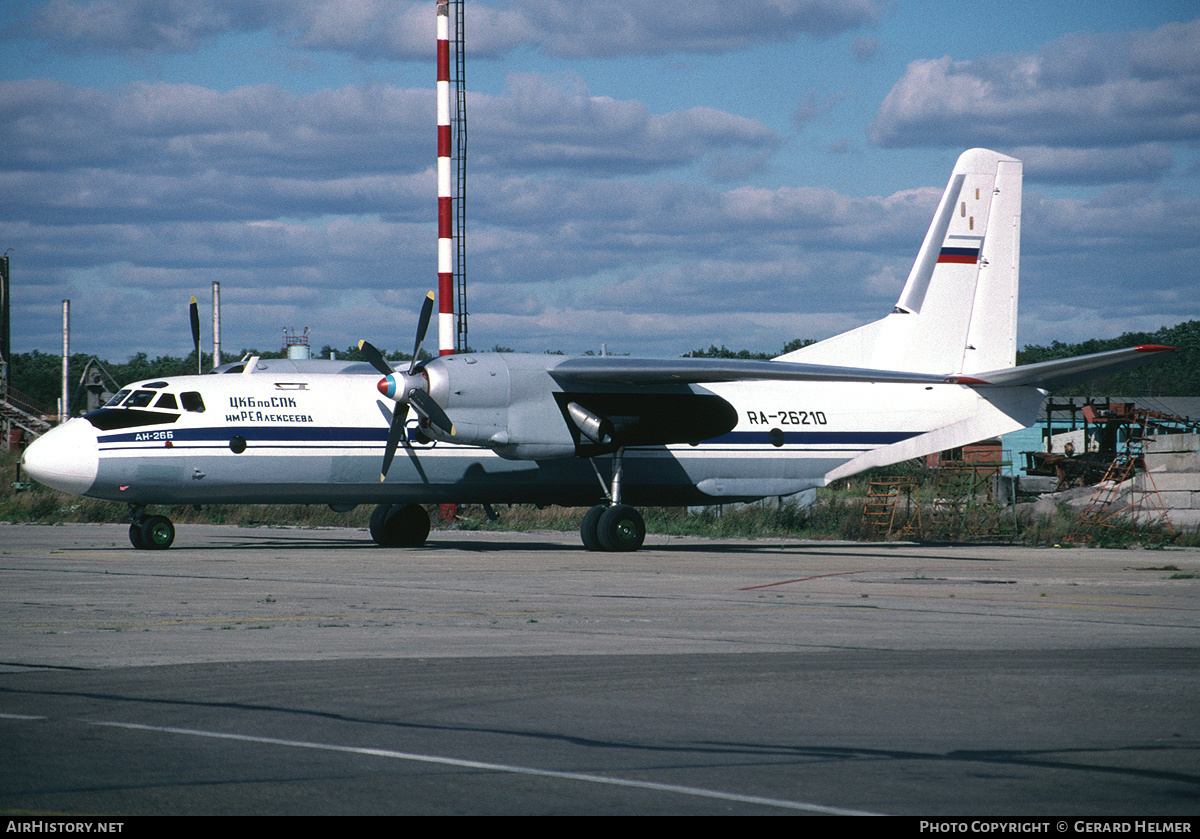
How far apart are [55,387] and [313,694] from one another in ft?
367

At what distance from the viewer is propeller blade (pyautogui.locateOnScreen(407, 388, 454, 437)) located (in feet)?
80.9

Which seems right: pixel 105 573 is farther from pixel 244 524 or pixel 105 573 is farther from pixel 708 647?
pixel 244 524

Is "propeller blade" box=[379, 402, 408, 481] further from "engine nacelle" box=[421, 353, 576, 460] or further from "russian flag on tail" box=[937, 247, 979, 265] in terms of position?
"russian flag on tail" box=[937, 247, 979, 265]

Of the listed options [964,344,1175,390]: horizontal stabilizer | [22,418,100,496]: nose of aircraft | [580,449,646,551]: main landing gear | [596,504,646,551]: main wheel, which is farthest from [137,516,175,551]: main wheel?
[964,344,1175,390]: horizontal stabilizer

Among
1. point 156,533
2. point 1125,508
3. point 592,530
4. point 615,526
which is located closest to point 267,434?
point 156,533

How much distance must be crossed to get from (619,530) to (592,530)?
637 mm

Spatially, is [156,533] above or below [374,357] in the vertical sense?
below

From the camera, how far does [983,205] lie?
31328 millimetres

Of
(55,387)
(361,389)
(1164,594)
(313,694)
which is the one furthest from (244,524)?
(55,387)

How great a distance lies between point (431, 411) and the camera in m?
24.7

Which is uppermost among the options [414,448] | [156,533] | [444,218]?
[444,218]

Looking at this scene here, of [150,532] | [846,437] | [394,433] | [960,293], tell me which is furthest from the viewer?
[960,293]

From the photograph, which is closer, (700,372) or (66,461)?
(66,461)

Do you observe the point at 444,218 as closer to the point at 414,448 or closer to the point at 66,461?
the point at 414,448
